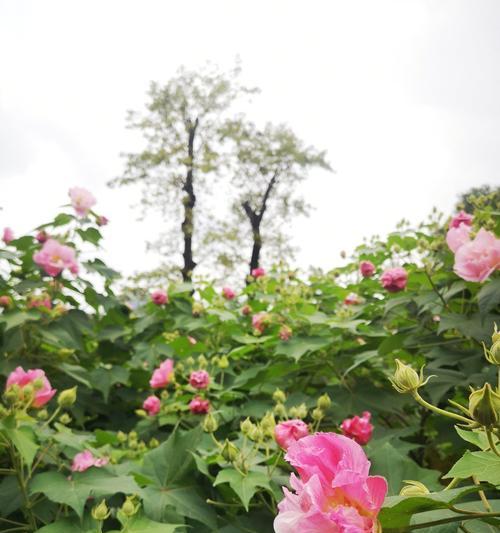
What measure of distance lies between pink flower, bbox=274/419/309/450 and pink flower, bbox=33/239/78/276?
57.3 inches

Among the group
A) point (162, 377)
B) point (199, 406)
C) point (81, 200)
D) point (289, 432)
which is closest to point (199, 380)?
point (199, 406)

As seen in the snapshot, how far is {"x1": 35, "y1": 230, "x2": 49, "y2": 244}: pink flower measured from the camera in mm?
2279

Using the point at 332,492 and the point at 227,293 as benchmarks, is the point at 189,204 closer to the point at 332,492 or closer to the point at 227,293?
the point at 227,293

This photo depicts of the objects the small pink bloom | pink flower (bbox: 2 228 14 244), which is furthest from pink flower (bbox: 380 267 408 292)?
pink flower (bbox: 2 228 14 244)

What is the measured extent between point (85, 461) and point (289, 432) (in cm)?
55

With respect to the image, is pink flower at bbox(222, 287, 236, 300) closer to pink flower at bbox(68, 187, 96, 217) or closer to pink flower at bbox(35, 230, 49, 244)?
pink flower at bbox(68, 187, 96, 217)

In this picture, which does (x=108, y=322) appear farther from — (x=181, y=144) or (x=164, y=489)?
(x=181, y=144)

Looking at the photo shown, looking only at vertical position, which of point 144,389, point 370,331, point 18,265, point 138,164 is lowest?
point 144,389

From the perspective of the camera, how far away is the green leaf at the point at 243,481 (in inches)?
38.0

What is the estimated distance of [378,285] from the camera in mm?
2070

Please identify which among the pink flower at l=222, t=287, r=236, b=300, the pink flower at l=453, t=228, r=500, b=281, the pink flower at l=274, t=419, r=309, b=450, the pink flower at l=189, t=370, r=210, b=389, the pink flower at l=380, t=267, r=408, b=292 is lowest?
the pink flower at l=189, t=370, r=210, b=389

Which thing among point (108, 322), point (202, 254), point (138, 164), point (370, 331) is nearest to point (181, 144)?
point (138, 164)

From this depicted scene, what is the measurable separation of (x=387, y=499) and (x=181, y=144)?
1522cm

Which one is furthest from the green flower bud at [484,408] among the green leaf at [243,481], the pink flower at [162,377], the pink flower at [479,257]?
the pink flower at [162,377]
